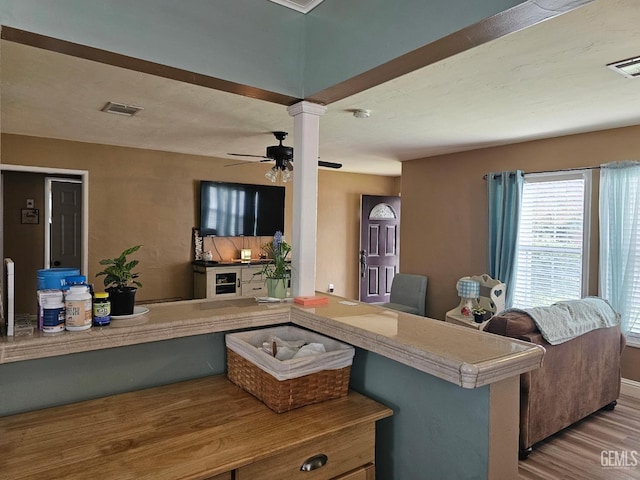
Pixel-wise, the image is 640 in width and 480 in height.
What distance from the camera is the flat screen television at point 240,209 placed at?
5.61 m

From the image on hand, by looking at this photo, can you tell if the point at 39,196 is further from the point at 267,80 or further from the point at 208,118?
the point at 267,80

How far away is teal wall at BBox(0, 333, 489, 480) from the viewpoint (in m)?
1.28

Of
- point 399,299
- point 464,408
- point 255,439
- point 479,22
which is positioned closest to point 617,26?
point 479,22

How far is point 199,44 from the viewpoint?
1784mm

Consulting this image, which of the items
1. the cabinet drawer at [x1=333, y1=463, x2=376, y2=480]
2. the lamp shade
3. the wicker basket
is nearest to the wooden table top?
the wicker basket

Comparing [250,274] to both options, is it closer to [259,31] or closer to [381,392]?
[259,31]

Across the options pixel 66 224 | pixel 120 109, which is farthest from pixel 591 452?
pixel 66 224

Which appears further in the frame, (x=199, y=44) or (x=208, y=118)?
(x=208, y=118)

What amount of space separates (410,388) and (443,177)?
13.8ft

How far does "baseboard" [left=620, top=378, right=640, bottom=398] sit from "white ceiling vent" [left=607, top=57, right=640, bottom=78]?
2683mm

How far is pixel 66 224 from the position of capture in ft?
17.1

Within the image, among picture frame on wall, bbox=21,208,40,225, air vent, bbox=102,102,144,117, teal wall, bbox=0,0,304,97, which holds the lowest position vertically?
picture frame on wall, bbox=21,208,40,225

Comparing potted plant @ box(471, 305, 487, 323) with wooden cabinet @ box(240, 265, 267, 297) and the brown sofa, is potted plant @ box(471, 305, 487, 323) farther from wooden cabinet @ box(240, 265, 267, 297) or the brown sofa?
wooden cabinet @ box(240, 265, 267, 297)

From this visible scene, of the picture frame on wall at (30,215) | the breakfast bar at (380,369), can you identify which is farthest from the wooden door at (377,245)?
the breakfast bar at (380,369)
